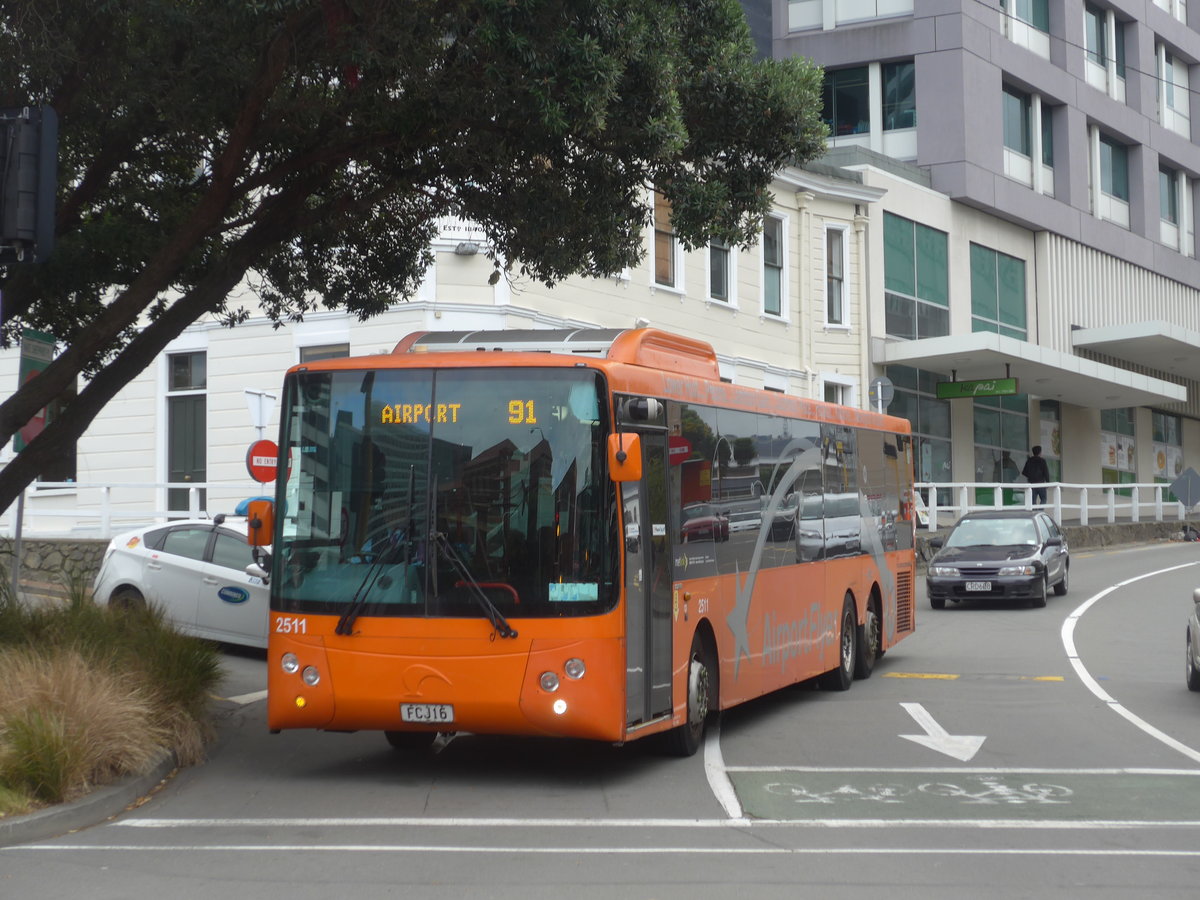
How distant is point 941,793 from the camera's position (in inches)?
387

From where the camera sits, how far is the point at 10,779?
29.1ft

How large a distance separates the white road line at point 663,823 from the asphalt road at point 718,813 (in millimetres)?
24

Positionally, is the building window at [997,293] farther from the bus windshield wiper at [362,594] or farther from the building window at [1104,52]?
the bus windshield wiper at [362,594]

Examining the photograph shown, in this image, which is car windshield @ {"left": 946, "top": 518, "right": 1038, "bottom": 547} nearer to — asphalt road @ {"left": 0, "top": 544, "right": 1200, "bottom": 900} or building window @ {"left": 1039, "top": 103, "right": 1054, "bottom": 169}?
asphalt road @ {"left": 0, "top": 544, "right": 1200, "bottom": 900}

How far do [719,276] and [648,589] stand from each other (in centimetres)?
2115

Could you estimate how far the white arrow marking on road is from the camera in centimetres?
1153

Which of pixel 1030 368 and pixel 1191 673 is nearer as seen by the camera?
pixel 1191 673

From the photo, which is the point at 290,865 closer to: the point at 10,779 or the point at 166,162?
the point at 10,779

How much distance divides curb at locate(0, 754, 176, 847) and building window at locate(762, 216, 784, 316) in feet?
78.7

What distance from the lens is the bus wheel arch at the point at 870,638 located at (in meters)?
16.5

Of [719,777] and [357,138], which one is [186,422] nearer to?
[357,138]

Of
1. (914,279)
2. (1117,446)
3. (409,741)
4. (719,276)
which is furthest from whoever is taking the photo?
(1117,446)

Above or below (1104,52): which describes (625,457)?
below

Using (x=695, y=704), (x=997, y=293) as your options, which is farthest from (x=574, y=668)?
(x=997, y=293)
